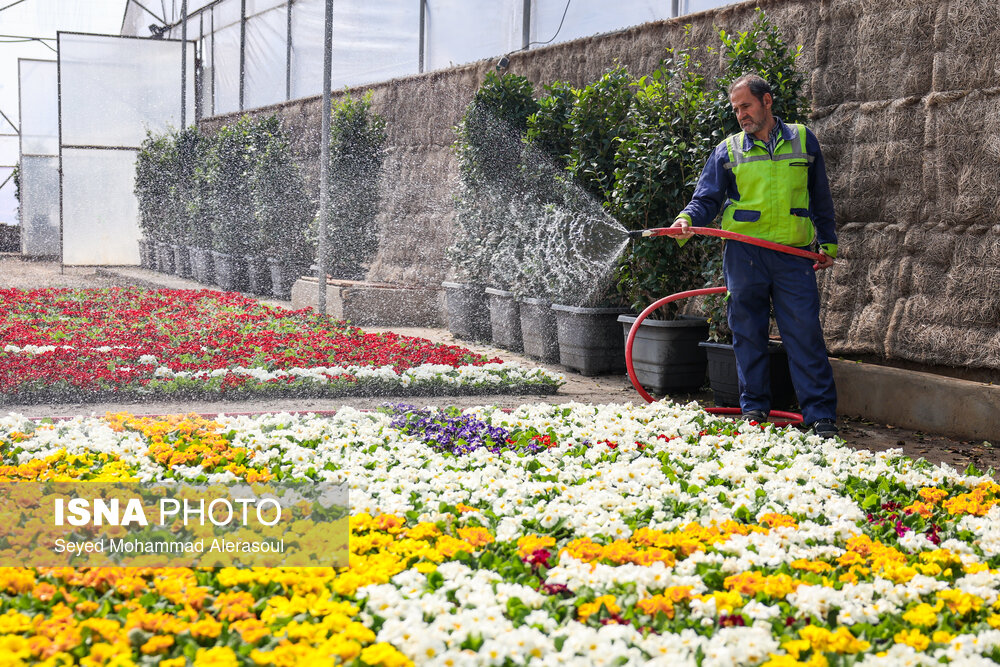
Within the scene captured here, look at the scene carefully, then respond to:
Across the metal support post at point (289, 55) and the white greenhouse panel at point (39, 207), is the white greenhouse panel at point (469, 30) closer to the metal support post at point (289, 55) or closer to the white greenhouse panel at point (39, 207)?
the metal support post at point (289, 55)

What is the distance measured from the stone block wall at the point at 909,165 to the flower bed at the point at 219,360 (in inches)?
74.8

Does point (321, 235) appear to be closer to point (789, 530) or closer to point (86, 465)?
point (86, 465)

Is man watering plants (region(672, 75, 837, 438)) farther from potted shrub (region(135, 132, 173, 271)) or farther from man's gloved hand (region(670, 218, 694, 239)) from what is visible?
potted shrub (region(135, 132, 173, 271))

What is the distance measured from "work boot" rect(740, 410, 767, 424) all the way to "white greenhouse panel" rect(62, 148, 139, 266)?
1292 centimetres

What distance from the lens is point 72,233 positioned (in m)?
14.8

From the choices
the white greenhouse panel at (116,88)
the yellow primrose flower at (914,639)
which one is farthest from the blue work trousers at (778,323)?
the white greenhouse panel at (116,88)

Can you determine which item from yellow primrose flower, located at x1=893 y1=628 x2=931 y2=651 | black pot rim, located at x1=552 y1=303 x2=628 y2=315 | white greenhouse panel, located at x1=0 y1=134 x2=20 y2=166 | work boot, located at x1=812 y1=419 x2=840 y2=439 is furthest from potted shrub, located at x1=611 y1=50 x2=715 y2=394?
white greenhouse panel, located at x1=0 y1=134 x2=20 y2=166

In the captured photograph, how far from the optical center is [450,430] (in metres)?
4.19

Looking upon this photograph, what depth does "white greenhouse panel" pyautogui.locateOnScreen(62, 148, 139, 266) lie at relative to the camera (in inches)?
585

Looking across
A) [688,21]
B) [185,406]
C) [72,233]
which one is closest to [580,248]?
[688,21]

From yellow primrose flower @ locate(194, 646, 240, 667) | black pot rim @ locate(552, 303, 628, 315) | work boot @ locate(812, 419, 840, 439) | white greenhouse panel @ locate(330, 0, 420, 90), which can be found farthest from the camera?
white greenhouse panel @ locate(330, 0, 420, 90)

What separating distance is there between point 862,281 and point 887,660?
3785 millimetres

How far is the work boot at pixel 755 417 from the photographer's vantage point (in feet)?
15.3

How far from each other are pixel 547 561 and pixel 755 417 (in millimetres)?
2447
